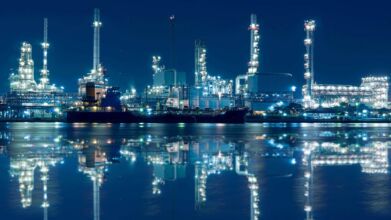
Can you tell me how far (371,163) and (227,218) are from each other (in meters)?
10.6

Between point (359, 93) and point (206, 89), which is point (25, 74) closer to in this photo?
point (206, 89)

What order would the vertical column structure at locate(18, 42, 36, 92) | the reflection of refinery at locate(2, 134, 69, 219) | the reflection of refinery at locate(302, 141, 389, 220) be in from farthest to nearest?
the vertical column structure at locate(18, 42, 36, 92)
the reflection of refinery at locate(302, 141, 389, 220)
the reflection of refinery at locate(2, 134, 69, 219)

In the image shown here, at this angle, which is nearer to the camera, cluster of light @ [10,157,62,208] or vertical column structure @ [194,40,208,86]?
cluster of light @ [10,157,62,208]

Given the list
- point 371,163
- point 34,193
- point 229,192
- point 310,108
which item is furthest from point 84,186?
point 310,108

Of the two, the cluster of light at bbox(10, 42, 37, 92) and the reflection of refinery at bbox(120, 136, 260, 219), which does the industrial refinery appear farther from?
the reflection of refinery at bbox(120, 136, 260, 219)

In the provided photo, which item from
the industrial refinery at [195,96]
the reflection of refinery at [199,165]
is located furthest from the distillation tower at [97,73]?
the reflection of refinery at [199,165]

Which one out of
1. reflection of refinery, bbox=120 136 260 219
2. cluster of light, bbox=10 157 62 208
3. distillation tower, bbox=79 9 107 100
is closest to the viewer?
cluster of light, bbox=10 157 62 208

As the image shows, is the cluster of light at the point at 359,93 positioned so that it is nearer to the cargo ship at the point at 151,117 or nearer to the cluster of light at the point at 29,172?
the cargo ship at the point at 151,117

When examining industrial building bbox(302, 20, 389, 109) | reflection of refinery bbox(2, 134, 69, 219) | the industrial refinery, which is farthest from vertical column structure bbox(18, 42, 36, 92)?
reflection of refinery bbox(2, 134, 69, 219)

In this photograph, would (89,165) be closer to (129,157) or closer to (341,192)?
(129,157)

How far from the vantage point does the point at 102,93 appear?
129875 millimetres

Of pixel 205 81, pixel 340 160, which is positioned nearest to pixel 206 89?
pixel 205 81

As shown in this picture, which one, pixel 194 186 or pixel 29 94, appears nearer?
pixel 194 186

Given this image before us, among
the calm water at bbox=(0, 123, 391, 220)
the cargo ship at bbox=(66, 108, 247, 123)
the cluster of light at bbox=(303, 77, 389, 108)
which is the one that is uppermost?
the cluster of light at bbox=(303, 77, 389, 108)
